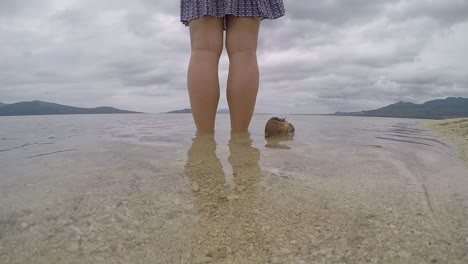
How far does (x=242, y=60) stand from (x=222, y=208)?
5.64 feet

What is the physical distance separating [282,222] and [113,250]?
447mm

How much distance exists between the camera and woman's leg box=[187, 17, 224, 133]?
93.8 inches

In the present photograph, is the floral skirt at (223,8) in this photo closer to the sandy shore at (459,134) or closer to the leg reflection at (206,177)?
the leg reflection at (206,177)

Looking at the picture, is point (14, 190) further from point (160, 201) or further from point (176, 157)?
point (176, 157)

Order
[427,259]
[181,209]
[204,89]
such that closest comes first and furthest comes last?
[427,259]
[181,209]
[204,89]

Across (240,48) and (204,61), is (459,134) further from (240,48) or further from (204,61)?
(204,61)

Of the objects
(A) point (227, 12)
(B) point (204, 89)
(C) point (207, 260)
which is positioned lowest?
(C) point (207, 260)

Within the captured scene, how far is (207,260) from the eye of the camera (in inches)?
26.6

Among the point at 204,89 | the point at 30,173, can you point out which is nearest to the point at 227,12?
the point at 204,89

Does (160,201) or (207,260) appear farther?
(160,201)

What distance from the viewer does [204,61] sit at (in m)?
2.40

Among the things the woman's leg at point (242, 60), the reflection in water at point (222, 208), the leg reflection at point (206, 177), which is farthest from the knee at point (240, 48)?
the reflection in water at point (222, 208)

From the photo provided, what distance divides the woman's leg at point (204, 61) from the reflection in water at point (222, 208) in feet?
2.88

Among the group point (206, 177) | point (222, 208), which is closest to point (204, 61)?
point (206, 177)
